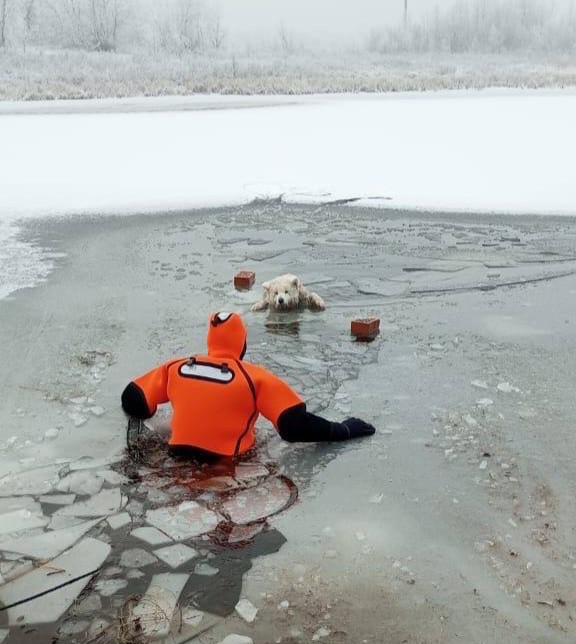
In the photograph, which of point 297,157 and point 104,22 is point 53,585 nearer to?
point 297,157

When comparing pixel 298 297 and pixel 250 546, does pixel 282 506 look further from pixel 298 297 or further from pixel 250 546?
pixel 298 297

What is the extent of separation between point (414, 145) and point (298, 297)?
10.9 meters

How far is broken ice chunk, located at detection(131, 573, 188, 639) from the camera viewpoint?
296 centimetres

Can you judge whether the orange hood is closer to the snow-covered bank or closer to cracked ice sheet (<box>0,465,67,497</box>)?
cracked ice sheet (<box>0,465,67,497</box>)

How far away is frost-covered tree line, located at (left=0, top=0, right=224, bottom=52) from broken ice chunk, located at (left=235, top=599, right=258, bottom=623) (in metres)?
52.9

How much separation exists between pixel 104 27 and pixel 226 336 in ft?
184

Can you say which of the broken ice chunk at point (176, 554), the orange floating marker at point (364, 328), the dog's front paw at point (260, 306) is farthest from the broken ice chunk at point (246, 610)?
the dog's front paw at point (260, 306)

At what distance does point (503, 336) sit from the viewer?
6.43m

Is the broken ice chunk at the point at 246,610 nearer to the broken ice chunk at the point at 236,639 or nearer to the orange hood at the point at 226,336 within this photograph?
the broken ice chunk at the point at 236,639

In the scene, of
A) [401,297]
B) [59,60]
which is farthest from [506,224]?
[59,60]

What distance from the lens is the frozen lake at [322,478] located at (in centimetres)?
310

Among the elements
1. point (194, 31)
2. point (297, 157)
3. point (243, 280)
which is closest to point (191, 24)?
point (194, 31)

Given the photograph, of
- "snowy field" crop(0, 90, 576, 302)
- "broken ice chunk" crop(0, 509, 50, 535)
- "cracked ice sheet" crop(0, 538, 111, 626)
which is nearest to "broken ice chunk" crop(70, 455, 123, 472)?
"broken ice chunk" crop(0, 509, 50, 535)

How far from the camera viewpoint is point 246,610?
3.06m
